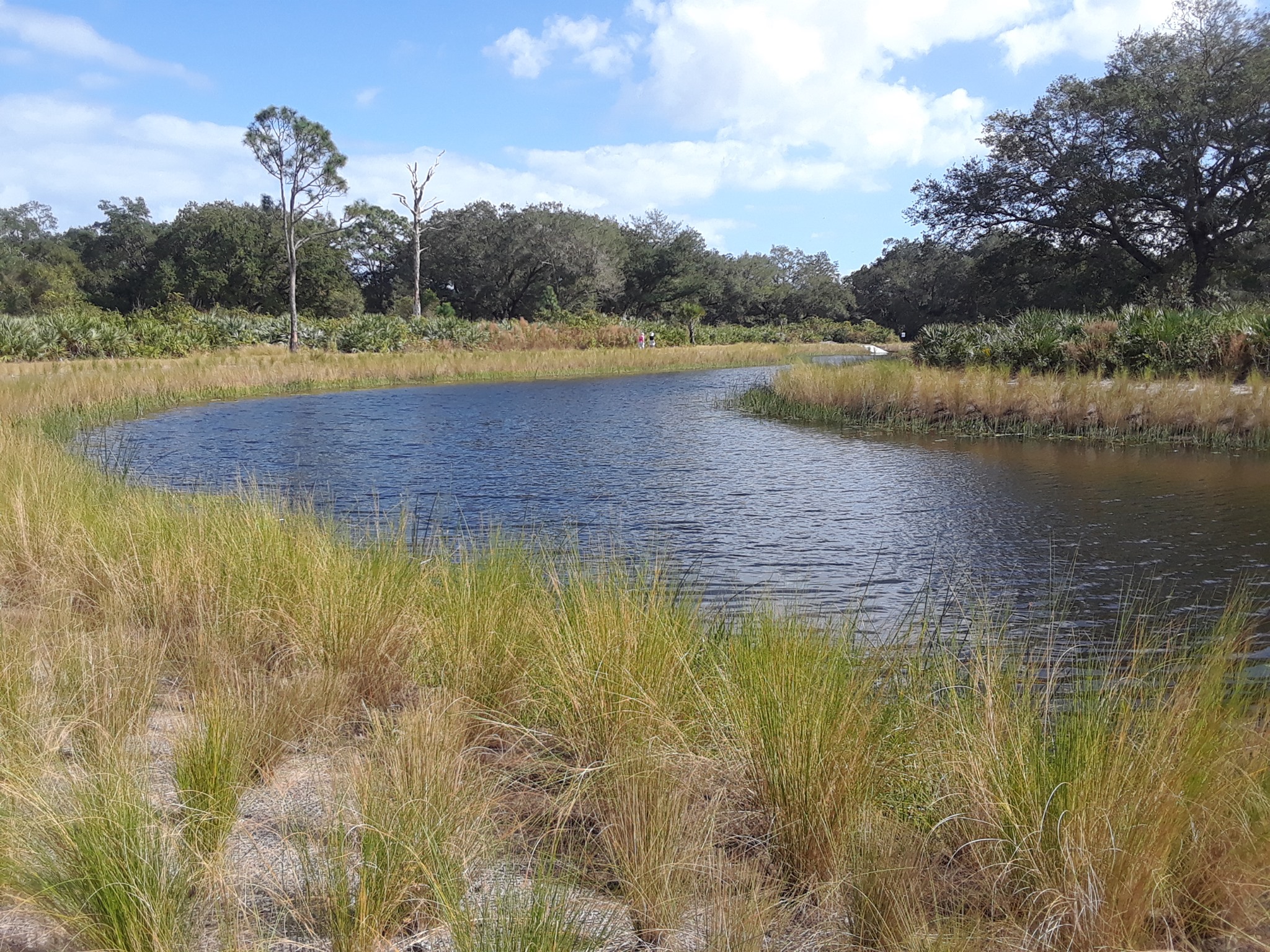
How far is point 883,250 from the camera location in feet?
253

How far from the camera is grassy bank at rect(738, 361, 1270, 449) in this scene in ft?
44.9

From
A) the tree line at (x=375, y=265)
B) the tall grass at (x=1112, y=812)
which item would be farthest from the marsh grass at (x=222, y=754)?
the tree line at (x=375, y=265)

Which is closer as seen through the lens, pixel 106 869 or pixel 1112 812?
pixel 106 869

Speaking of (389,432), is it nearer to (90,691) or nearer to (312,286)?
(90,691)

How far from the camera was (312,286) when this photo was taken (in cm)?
5062

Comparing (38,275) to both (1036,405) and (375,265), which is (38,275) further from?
(1036,405)

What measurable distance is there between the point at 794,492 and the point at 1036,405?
7.14m

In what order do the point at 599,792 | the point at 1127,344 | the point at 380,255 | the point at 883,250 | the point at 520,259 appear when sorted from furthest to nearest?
the point at 883,250, the point at 380,255, the point at 520,259, the point at 1127,344, the point at 599,792

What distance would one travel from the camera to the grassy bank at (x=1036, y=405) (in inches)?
539

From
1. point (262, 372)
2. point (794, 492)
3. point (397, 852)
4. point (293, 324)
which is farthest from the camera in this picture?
point (293, 324)

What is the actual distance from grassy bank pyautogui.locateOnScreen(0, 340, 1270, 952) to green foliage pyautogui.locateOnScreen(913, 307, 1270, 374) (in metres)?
13.6

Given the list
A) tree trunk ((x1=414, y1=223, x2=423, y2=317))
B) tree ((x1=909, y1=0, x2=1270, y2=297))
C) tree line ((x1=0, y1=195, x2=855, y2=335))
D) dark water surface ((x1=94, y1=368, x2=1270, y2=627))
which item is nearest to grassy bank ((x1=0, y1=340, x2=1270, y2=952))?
dark water surface ((x1=94, y1=368, x2=1270, y2=627))

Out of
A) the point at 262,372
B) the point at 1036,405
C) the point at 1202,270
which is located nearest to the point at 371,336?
the point at 262,372

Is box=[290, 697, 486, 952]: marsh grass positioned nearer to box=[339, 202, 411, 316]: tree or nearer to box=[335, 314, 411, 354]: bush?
box=[335, 314, 411, 354]: bush
